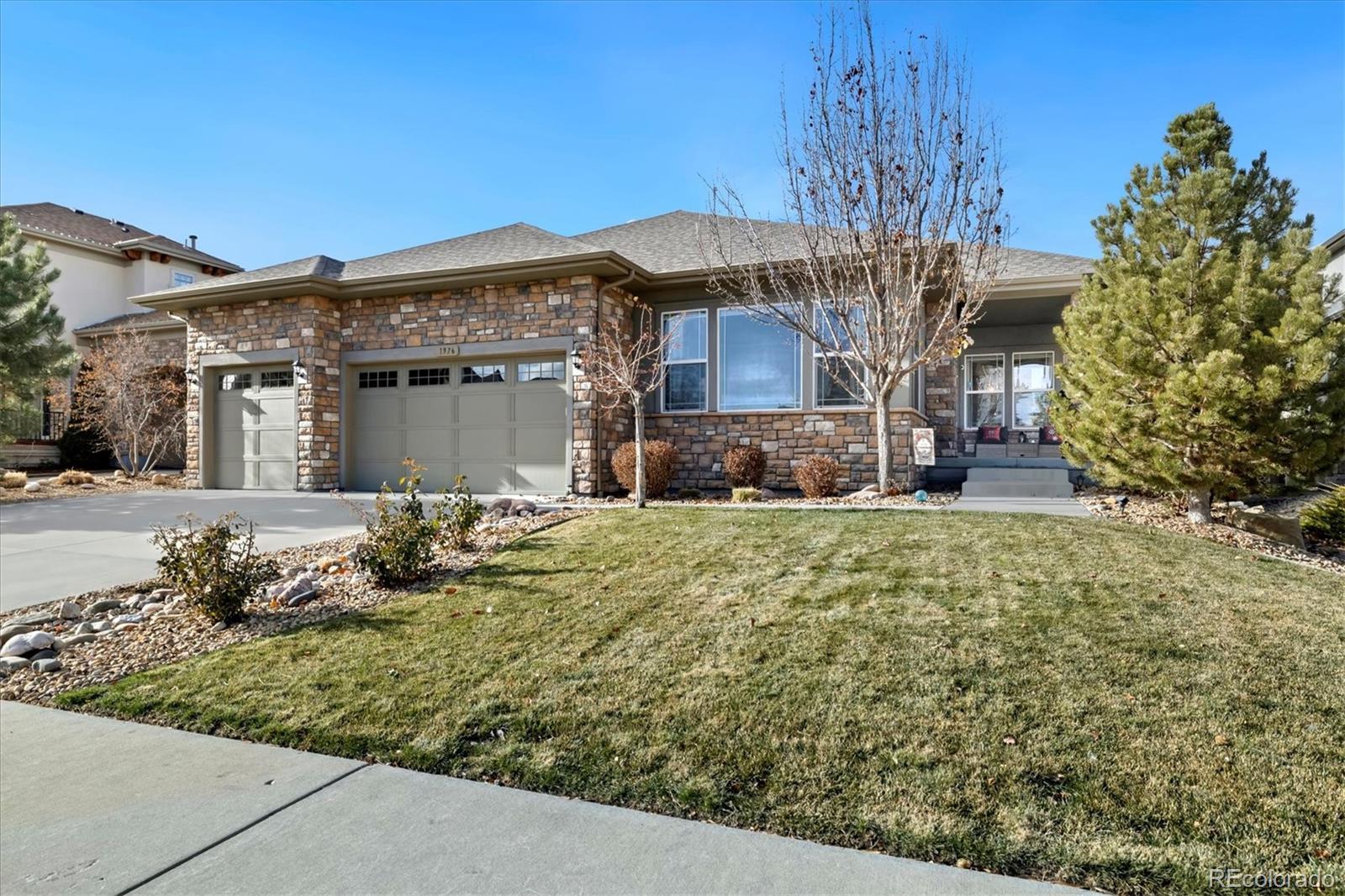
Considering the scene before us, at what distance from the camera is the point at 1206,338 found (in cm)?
688

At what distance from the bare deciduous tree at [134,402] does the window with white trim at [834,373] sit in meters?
14.4

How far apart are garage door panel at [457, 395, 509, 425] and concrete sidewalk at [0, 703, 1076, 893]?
911 centimetres

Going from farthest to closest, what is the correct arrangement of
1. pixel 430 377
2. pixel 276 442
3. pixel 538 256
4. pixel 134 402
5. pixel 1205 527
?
pixel 134 402 < pixel 276 442 < pixel 430 377 < pixel 538 256 < pixel 1205 527

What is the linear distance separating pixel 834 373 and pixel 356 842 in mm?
9258

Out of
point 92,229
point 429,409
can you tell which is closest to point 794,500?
point 429,409

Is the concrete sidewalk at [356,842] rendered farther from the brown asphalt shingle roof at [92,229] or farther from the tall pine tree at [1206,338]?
the brown asphalt shingle roof at [92,229]

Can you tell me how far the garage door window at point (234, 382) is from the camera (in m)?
13.7

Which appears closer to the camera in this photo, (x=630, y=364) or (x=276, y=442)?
(x=630, y=364)

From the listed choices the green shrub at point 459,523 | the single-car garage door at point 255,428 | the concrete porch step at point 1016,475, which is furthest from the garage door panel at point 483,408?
the concrete porch step at point 1016,475

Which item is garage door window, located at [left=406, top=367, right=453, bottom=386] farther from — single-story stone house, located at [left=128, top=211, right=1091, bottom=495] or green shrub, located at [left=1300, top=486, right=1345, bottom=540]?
green shrub, located at [left=1300, top=486, right=1345, bottom=540]

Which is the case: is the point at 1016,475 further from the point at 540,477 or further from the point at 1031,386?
the point at 540,477

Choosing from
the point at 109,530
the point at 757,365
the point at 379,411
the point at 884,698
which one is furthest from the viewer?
the point at 379,411

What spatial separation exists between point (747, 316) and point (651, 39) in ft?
13.9

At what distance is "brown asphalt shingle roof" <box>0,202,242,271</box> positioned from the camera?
68.9 ft
